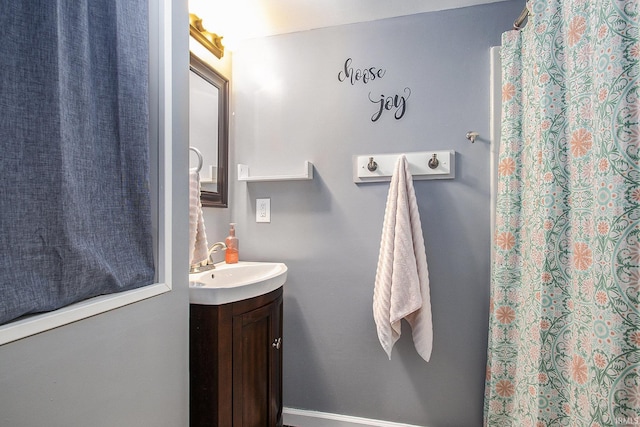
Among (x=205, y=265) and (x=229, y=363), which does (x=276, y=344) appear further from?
(x=205, y=265)

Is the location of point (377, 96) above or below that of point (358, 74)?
below

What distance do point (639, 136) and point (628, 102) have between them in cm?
9

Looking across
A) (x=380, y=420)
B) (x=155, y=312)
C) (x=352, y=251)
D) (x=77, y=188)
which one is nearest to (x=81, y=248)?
(x=77, y=188)

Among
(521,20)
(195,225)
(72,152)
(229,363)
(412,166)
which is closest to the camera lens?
(72,152)

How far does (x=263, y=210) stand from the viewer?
163 centimetres

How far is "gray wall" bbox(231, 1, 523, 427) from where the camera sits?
140 centimetres

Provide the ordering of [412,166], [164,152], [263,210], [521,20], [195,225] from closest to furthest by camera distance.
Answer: [164,152]
[195,225]
[521,20]
[412,166]
[263,210]

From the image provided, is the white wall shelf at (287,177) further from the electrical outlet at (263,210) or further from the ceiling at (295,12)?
the ceiling at (295,12)

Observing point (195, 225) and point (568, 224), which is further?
point (195, 225)

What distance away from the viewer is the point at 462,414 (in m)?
1.40

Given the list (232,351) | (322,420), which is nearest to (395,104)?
(232,351)

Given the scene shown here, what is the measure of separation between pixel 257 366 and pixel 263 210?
0.81 m

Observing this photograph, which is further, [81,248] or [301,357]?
[301,357]

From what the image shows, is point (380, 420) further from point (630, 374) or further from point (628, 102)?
point (628, 102)
